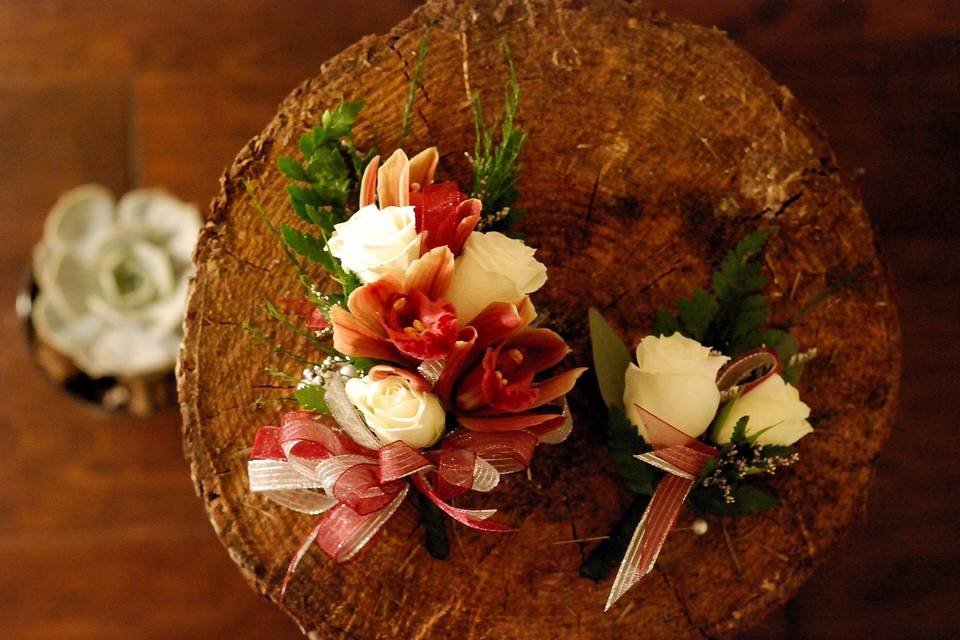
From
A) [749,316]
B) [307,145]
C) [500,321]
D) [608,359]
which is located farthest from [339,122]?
[749,316]

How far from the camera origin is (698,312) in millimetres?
967

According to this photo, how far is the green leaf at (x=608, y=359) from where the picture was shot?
38.1 inches

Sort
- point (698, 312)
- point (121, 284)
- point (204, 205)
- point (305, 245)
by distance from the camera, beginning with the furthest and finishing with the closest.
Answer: point (204, 205), point (121, 284), point (698, 312), point (305, 245)

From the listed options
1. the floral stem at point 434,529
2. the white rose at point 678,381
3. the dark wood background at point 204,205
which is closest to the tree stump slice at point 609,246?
the floral stem at point 434,529

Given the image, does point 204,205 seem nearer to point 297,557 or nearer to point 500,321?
point 297,557

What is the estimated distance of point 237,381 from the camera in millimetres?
994

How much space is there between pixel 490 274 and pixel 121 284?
87 centimetres

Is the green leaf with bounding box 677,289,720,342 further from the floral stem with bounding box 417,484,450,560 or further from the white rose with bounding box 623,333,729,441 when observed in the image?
the floral stem with bounding box 417,484,450,560

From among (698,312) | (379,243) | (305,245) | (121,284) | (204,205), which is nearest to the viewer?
(379,243)

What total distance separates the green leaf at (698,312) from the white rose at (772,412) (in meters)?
0.10

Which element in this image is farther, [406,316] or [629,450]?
[629,450]

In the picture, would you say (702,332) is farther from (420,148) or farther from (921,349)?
(921,349)

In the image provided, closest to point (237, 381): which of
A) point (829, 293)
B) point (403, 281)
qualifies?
point (403, 281)

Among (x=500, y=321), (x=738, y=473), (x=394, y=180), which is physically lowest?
(x=738, y=473)
